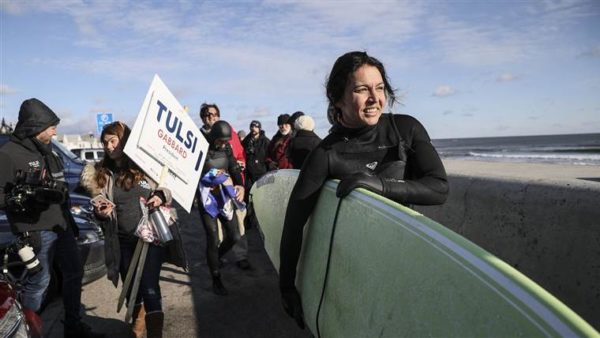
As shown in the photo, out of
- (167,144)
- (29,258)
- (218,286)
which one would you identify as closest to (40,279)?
(29,258)

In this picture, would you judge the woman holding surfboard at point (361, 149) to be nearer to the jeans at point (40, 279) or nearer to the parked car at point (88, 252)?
the jeans at point (40, 279)

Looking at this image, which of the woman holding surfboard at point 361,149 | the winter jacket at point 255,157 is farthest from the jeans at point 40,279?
the winter jacket at point 255,157

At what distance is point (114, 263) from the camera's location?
3244 mm

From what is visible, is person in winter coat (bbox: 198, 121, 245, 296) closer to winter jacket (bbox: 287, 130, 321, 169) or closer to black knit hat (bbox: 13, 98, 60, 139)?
winter jacket (bbox: 287, 130, 321, 169)

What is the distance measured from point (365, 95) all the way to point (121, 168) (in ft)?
7.53

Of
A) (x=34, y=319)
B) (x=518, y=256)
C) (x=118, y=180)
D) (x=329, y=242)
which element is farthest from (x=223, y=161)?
(x=518, y=256)

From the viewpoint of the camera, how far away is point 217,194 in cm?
483

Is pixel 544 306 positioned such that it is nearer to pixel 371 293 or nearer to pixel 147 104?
pixel 371 293

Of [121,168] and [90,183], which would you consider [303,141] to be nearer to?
[121,168]

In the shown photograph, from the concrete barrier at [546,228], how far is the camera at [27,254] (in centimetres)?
354

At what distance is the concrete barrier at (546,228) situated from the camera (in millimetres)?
2135

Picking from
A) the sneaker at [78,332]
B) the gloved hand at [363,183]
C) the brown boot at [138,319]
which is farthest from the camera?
the sneaker at [78,332]

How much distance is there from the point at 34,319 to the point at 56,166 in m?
1.50

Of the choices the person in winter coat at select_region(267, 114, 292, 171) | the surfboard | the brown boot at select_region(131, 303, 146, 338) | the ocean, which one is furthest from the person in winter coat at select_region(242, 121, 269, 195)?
the ocean
